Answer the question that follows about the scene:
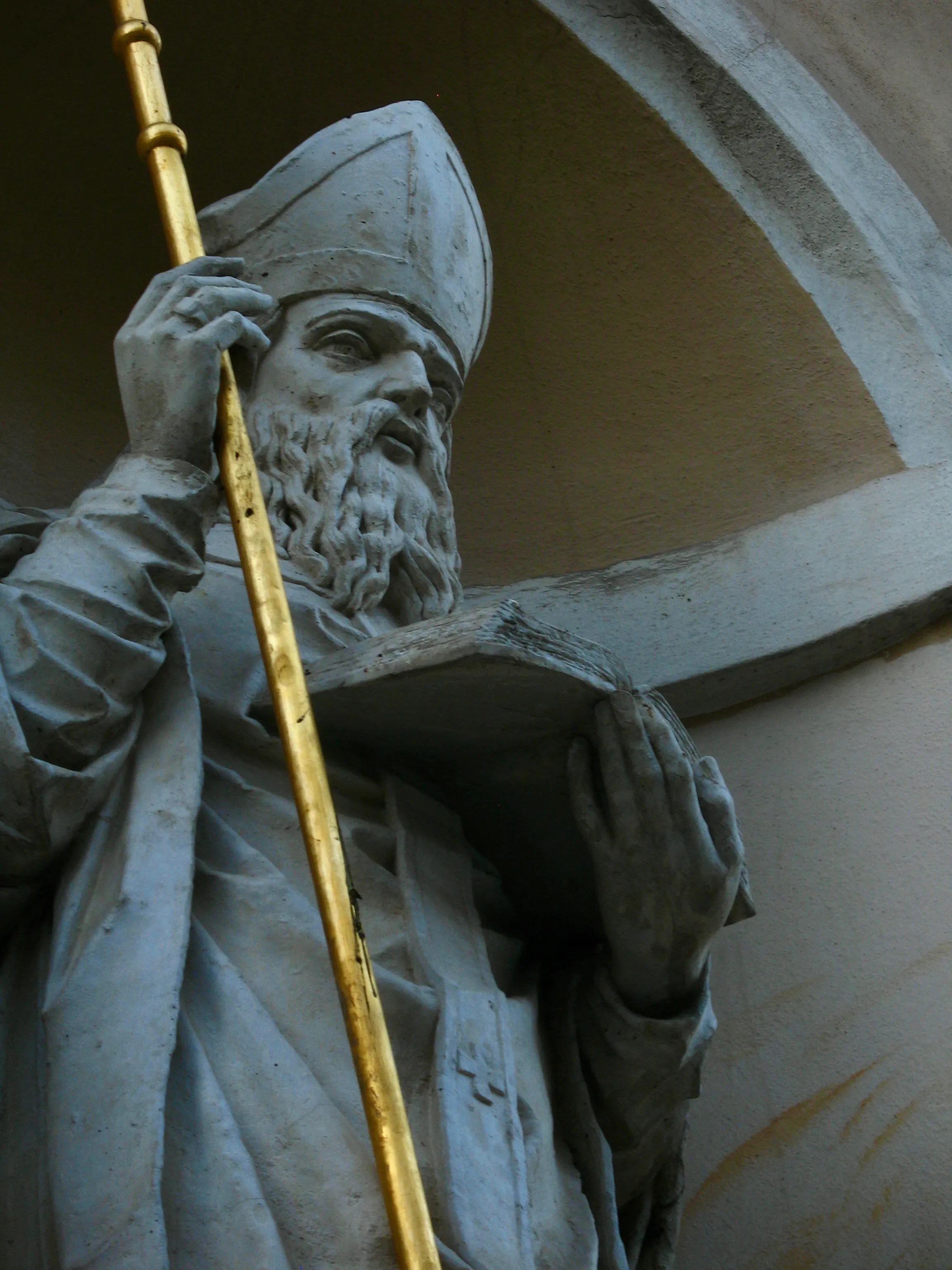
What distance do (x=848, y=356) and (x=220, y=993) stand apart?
1.58 meters

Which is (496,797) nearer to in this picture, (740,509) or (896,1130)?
(896,1130)

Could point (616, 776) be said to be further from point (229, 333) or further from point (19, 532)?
point (19, 532)

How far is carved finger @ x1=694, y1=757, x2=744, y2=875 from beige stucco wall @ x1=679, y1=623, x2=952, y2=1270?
2.23 ft

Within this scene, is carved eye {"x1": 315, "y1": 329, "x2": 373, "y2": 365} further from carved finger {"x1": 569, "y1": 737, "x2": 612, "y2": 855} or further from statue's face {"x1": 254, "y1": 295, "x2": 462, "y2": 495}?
carved finger {"x1": 569, "y1": 737, "x2": 612, "y2": 855}

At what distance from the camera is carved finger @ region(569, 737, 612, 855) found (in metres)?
2.04

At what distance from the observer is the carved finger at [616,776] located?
201 cm

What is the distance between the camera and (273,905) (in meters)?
1.97

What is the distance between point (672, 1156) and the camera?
7.47ft

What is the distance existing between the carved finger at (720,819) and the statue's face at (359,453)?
0.45 meters

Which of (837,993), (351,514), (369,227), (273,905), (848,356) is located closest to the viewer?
(273,905)

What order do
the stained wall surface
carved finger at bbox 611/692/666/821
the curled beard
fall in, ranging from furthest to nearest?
the stained wall surface, the curled beard, carved finger at bbox 611/692/666/821

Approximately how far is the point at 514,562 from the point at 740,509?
0.32 meters

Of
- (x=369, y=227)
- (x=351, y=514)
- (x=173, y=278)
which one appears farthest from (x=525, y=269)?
(x=173, y=278)

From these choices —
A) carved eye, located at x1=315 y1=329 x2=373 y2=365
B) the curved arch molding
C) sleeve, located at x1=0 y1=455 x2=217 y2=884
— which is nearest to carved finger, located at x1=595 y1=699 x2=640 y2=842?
sleeve, located at x1=0 y1=455 x2=217 y2=884
